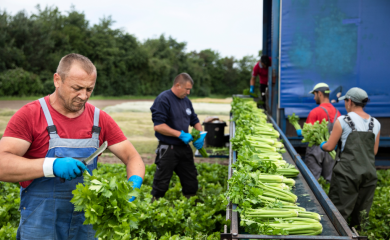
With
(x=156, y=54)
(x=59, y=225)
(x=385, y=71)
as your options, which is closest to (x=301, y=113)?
(x=385, y=71)

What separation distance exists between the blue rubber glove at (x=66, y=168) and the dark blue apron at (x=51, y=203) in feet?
0.56

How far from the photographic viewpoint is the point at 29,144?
2350 mm

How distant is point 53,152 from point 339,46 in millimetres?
6066

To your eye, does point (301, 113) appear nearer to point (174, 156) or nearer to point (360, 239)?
point (174, 156)

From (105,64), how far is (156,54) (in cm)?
1280

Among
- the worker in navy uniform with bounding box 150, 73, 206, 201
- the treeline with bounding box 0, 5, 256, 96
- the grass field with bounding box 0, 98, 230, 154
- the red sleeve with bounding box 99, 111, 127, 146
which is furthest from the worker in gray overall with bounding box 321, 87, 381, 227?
the treeline with bounding box 0, 5, 256, 96

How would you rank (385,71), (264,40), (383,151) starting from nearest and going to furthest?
(385,71), (383,151), (264,40)

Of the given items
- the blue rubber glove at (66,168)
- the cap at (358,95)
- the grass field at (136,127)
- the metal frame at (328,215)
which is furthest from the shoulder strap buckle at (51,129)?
the grass field at (136,127)

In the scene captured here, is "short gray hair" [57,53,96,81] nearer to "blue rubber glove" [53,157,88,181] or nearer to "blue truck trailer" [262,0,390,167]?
"blue rubber glove" [53,157,88,181]

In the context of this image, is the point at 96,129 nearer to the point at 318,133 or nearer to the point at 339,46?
the point at 318,133

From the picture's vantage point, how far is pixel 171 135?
5.38 m

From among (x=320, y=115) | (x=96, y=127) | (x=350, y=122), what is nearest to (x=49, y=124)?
(x=96, y=127)

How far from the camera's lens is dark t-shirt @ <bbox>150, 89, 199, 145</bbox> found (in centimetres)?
543

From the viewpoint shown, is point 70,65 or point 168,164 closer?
point 70,65
